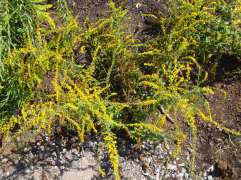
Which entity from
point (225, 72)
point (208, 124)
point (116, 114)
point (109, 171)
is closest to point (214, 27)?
point (225, 72)

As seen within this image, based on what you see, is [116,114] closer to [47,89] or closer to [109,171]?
[109,171]

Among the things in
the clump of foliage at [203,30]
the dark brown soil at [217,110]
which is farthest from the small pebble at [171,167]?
the clump of foliage at [203,30]

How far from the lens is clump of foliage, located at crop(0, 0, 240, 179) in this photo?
11.1ft

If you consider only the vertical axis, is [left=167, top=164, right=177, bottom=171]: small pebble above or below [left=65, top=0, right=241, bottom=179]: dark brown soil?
below

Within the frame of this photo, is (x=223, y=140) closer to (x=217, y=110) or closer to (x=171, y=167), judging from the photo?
(x=217, y=110)

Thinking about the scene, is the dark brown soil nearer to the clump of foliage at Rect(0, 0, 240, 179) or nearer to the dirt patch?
the dirt patch

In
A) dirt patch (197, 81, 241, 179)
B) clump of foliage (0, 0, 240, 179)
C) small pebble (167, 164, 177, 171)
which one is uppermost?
clump of foliage (0, 0, 240, 179)

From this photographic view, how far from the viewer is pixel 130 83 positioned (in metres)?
3.80

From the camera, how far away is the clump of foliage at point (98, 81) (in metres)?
3.38

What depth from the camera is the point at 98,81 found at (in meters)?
3.84

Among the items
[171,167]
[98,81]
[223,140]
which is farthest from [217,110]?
[98,81]

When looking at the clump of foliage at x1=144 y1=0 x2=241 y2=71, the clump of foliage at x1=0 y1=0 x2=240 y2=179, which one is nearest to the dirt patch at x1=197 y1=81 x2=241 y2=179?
the clump of foliage at x1=0 y1=0 x2=240 y2=179

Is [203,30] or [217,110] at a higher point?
[203,30]

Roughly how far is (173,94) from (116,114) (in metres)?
0.48
